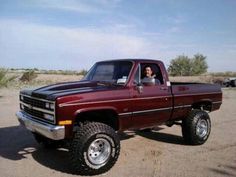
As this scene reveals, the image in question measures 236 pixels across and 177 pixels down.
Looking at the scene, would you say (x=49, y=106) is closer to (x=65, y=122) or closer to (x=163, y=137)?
(x=65, y=122)

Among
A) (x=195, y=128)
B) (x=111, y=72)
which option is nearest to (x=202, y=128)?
(x=195, y=128)

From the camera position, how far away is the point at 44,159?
22.4 feet

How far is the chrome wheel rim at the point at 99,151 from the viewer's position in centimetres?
591

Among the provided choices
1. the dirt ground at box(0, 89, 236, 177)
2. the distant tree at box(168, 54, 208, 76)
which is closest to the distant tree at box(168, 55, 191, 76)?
the distant tree at box(168, 54, 208, 76)

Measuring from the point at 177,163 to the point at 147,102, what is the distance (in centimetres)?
136

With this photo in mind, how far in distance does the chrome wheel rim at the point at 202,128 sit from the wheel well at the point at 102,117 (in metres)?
2.60

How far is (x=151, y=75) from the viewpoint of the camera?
749 cm

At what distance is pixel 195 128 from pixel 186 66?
180 ft

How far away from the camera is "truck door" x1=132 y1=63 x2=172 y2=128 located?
6699 mm

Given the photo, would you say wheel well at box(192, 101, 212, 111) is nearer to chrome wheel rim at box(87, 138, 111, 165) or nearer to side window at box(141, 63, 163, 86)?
side window at box(141, 63, 163, 86)

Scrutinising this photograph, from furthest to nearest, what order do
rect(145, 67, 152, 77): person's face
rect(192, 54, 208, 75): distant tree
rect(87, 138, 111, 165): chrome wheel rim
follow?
rect(192, 54, 208, 75): distant tree, rect(145, 67, 152, 77): person's face, rect(87, 138, 111, 165): chrome wheel rim

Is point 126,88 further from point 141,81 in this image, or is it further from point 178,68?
point 178,68

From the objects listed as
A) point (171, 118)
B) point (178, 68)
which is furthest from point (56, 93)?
point (178, 68)

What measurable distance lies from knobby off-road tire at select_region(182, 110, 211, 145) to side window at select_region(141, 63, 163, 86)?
1292mm
